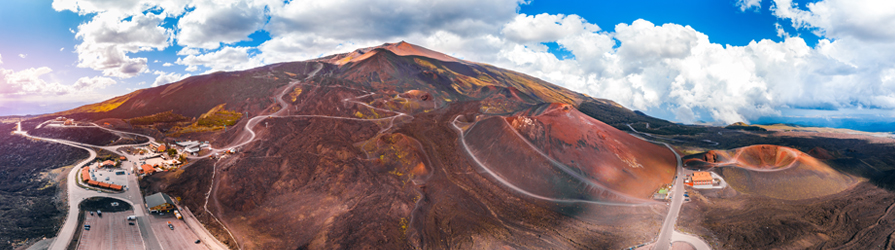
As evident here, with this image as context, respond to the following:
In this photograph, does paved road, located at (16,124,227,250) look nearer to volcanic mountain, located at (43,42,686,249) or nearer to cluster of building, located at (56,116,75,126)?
volcanic mountain, located at (43,42,686,249)

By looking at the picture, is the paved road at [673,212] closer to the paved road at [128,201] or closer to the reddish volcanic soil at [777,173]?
the reddish volcanic soil at [777,173]

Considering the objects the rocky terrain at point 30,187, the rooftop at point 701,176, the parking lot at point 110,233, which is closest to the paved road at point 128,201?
the parking lot at point 110,233

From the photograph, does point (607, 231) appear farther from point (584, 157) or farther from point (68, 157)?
point (68, 157)

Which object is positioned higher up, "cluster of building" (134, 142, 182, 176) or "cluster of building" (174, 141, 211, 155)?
"cluster of building" (174, 141, 211, 155)

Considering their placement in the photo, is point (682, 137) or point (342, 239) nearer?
point (342, 239)

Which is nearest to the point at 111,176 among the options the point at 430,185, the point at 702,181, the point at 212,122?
the point at 212,122

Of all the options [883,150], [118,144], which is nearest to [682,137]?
[883,150]

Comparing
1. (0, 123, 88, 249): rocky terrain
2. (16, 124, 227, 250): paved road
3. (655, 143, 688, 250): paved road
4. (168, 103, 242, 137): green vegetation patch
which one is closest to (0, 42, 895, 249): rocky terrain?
(168, 103, 242, 137): green vegetation patch
